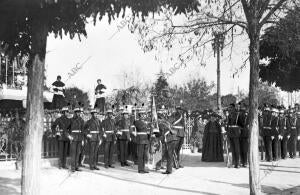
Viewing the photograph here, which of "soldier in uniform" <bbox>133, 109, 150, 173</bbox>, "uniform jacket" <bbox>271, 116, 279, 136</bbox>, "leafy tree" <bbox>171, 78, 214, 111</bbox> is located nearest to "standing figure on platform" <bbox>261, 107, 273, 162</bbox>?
"uniform jacket" <bbox>271, 116, 279, 136</bbox>

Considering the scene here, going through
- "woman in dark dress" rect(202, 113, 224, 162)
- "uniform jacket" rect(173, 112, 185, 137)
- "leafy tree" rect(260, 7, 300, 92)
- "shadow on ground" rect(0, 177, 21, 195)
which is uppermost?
"leafy tree" rect(260, 7, 300, 92)

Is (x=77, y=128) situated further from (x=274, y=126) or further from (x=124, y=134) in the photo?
(x=274, y=126)

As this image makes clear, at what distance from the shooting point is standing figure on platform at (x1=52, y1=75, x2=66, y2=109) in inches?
760

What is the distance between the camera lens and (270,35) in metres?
11.8

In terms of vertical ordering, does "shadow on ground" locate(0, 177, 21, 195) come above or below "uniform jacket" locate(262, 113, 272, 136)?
below

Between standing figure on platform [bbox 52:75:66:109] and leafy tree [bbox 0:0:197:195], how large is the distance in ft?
37.4

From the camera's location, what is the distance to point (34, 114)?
7621 millimetres

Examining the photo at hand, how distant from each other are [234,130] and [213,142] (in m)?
1.73

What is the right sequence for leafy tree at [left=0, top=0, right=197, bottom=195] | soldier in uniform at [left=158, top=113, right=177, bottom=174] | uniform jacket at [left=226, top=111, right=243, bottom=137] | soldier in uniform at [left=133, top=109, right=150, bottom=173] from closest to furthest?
leafy tree at [left=0, top=0, right=197, bottom=195] → soldier in uniform at [left=158, top=113, right=177, bottom=174] → soldier in uniform at [left=133, top=109, right=150, bottom=173] → uniform jacket at [left=226, top=111, right=243, bottom=137]

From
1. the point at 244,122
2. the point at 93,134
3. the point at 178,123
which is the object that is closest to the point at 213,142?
the point at 244,122

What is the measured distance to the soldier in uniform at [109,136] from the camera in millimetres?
15969

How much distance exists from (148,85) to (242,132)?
3864 centimetres

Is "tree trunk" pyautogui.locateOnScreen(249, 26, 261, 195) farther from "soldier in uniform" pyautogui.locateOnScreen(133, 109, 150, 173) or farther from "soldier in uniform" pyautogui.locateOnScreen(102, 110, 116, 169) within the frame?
"soldier in uniform" pyautogui.locateOnScreen(102, 110, 116, 169)

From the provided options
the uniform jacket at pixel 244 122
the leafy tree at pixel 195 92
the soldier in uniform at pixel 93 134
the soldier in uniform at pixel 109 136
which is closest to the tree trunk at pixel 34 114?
the soldier in uniform at pixel 93 134
